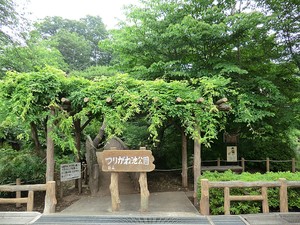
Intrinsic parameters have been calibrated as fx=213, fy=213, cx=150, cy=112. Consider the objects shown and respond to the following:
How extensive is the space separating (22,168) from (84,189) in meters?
2.10

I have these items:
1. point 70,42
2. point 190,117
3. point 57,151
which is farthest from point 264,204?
point 70,42

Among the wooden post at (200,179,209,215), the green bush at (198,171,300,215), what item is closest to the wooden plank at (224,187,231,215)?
the green bush at (198,171,300,215)

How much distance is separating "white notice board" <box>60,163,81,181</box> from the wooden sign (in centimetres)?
166

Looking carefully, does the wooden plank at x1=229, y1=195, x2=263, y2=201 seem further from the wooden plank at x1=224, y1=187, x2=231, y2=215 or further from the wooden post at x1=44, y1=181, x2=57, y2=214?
the wooden post at x1=44, y1=181, x2=57, y2=214

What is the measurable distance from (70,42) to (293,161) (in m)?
23.4

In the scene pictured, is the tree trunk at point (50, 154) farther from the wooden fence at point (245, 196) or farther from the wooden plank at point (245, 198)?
the wooden plank at point (245, 198)

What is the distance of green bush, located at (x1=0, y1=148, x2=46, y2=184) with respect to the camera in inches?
245

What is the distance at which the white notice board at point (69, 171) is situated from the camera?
5773 mm

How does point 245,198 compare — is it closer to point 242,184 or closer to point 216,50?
point 242,184

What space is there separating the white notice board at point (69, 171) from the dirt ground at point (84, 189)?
71 centimetres

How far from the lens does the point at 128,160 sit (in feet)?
15.8

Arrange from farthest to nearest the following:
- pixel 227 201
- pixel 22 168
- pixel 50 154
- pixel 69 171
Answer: pixel 22 168 < pixel 69 171 < pixel 50 154 < pixel 227 201

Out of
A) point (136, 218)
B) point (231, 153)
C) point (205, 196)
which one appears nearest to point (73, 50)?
point (231, 153)

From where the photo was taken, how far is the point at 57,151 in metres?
9.19
